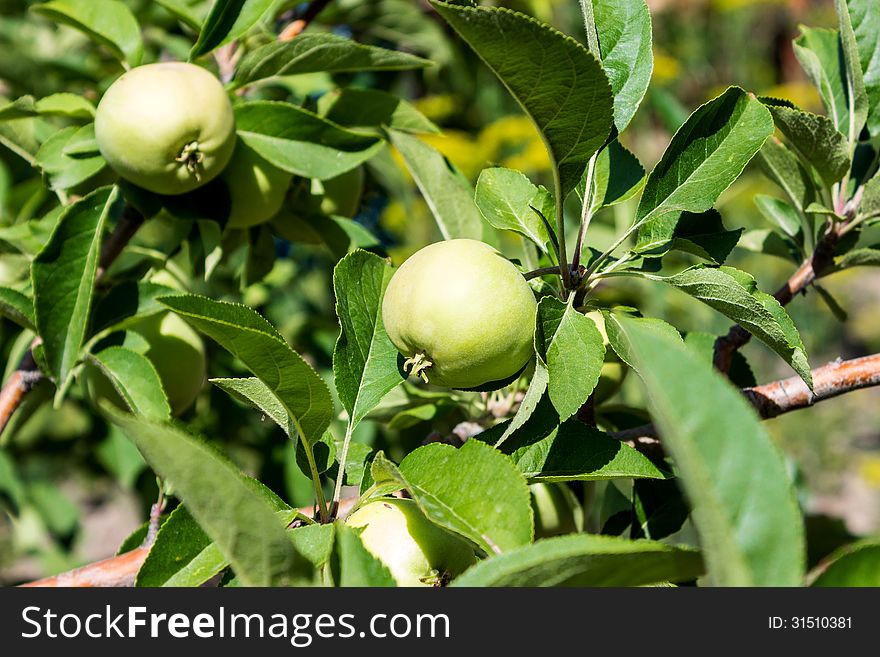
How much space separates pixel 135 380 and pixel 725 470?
28.0 inches

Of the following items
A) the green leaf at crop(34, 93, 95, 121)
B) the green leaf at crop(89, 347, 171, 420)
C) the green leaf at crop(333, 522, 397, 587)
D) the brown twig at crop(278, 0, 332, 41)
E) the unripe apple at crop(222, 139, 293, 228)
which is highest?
the brown twig at crop(278, 0, 332, 41)

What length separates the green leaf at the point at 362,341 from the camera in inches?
28.4

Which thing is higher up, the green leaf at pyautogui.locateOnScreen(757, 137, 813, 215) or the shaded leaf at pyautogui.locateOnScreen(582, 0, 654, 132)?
the shaded leaf at pyautogui.locateOnScreen(582, 0, 654, 132)

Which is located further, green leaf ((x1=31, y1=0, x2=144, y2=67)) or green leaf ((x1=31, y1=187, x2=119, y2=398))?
green leaf ((x1=31, y1=0, x2=144, y2=67))

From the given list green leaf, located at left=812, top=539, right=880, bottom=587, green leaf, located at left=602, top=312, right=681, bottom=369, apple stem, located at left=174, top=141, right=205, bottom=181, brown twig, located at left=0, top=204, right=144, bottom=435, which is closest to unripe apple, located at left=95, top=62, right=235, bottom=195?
apple stem, located at left=174, top=141, right=205, bottom=181

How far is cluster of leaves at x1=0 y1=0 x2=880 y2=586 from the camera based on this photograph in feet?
1.41

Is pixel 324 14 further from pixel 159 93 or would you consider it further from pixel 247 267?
pixel 159 93

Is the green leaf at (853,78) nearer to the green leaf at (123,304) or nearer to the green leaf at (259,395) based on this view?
the green leaf at (259,395)

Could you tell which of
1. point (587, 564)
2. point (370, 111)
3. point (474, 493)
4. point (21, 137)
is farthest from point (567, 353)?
point (21, 137)

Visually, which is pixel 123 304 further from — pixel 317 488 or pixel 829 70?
pixel 829 70

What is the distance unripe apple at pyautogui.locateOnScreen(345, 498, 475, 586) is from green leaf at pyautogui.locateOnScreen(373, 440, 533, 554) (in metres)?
0.04

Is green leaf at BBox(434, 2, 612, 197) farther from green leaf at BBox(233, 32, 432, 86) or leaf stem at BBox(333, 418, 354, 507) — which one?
green leaf at BBox(233, 32, 432, 86)

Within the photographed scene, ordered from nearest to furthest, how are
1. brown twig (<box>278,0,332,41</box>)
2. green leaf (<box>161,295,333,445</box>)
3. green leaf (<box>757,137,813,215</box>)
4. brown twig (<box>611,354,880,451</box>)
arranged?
green leaf (<box>161,295,333,445</box>)
brown twig (<box>611,354,880,451</box>)
green leaf (<box>757,137,813,215</box>)
brown twig (<box>278,0,332,41</box>)

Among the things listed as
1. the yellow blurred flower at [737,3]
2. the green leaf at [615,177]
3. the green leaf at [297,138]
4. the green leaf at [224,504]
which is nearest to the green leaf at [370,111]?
the green leaf at [297,138]
